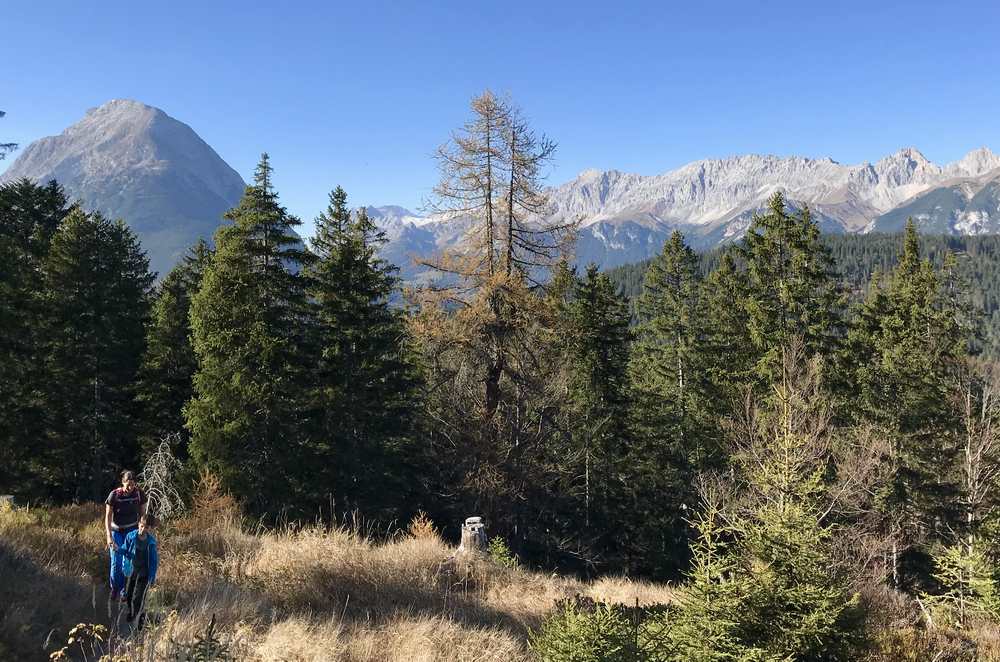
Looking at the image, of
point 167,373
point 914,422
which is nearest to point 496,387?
point 167,373

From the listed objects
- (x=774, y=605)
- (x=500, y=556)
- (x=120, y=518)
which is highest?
(x=120, y=518)

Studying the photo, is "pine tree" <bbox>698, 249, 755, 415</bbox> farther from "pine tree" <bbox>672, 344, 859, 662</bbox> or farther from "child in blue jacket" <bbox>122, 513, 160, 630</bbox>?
"child in blue jacket" <bbox>122, 513, 160, 630</bbox>

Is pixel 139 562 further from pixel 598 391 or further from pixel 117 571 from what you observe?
pixel 598 391

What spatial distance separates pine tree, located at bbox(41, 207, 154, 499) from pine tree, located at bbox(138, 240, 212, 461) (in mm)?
698

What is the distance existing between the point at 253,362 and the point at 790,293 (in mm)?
21007

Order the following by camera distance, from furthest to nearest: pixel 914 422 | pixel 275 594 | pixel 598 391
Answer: pixel 598 391, pixel 914 422, pixel 275 594

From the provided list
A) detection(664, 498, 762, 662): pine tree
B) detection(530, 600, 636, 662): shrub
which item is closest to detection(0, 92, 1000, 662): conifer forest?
detection(664, 498, 762, 662): pine tree

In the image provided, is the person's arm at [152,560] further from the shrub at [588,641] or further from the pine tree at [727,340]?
the pine tree at [727,340]

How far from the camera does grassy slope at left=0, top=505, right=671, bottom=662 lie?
195 inches

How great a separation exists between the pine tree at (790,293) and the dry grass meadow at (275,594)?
1645 centimetres

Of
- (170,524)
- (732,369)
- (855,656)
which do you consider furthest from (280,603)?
(732,369)

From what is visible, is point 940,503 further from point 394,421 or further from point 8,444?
point 8,444

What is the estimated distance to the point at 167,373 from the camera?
22938 millimetres

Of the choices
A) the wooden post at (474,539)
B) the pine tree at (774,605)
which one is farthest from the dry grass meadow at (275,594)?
the pine tree at (774,605)
